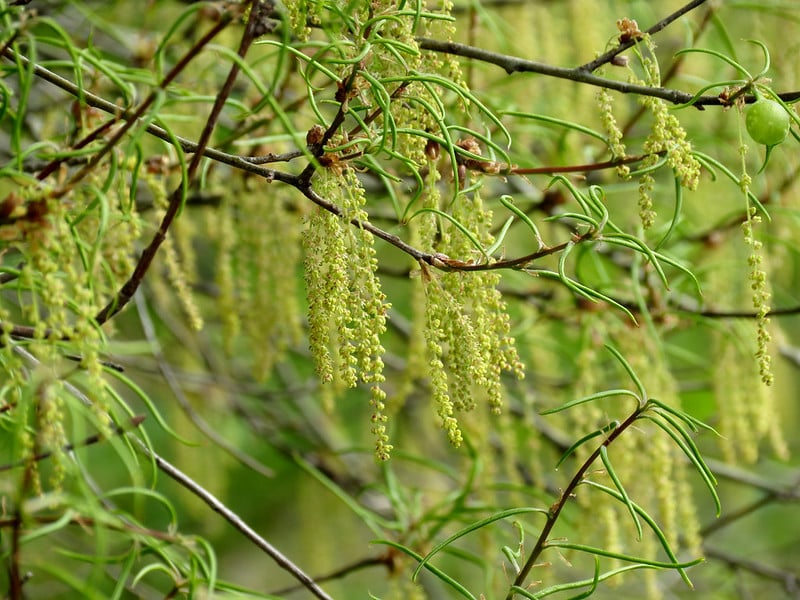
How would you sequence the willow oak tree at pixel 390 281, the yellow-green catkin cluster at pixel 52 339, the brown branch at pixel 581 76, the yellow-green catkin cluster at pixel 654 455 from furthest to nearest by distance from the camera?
the yellow-green catkin cluster at pixel 654 455 < the brown branch at pixel 581 76 < the willow oak tree at pixel 390 281 < the yellow-green catkin cluster at pixel 52 339

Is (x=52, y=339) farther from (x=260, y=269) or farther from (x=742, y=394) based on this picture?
(x=742, y=394)

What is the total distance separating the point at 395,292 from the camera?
3.43 metres

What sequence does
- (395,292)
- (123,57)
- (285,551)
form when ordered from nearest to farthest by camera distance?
(123,57)
(395,292)
(285,551)

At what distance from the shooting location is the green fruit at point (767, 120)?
954mm

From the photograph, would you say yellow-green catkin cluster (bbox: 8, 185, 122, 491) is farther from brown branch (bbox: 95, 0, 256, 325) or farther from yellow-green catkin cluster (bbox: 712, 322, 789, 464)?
yellow-green catkin cluster (bbox: 712, 322, 789, 464)

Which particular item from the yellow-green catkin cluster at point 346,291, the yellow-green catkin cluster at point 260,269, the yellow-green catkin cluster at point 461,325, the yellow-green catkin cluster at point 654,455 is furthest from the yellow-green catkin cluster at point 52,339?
the yellow-green catkin cluster at point 654,455

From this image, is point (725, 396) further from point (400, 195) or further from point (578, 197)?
point (578, 197)

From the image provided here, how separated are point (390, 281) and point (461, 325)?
246cm

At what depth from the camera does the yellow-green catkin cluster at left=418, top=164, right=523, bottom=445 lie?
36.5 inches

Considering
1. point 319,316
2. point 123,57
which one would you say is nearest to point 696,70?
point 123,57

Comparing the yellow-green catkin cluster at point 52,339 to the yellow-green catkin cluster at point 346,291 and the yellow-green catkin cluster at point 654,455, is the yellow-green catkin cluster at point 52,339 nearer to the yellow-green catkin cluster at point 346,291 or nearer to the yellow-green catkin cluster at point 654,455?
the yellow-green catkin cluster at point 346,291

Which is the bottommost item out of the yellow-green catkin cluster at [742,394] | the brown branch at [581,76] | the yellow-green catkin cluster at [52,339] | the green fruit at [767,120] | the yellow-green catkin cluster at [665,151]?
the yellow-green catkin cluster at [52,339]

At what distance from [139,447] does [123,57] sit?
1.52 m

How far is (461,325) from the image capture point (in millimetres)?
945
